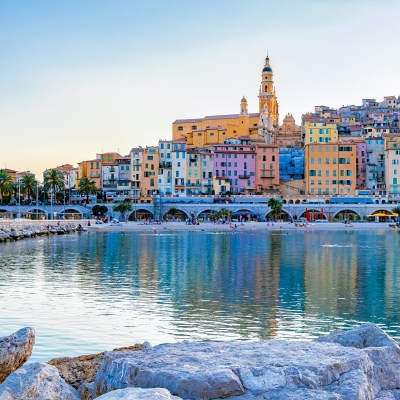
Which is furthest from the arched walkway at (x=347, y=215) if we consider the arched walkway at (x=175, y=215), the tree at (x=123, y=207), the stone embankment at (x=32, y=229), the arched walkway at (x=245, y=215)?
the stone embankment at (x=32, y=229)

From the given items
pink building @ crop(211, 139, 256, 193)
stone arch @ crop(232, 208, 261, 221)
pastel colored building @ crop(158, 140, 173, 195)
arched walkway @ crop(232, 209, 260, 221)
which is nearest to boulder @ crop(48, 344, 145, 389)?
stone arch @ crop(232, 208, 261, 221)

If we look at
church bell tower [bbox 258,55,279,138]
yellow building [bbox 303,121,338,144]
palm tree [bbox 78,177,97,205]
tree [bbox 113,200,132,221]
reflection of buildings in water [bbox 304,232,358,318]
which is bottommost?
reflection of buildings in water [bbox 304,232,358,318]

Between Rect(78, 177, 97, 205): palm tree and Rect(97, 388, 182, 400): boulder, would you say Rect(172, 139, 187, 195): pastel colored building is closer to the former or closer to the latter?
Rect(78, 177, 97, 205): palm tree

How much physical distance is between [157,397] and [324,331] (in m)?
13.0

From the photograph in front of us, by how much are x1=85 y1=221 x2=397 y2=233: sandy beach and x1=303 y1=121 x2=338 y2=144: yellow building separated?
29.6 meters

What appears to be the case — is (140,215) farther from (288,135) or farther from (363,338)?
(363,338)

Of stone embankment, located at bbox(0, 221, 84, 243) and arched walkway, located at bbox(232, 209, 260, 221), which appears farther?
arched walkway, located at bbox(232, 209, 260, 221)

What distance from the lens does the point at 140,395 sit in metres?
6.13

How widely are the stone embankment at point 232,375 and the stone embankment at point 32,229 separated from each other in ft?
204

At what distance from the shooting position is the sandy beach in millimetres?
95062

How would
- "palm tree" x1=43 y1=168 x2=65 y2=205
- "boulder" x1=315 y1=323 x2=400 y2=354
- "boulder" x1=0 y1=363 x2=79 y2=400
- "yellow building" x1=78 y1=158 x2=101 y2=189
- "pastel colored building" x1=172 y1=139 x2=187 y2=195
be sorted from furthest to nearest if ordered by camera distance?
1. "yellow building" x1=78 y1=158 x2=101 y2=189
2. "pastel colored building" x1=172 y1=139 x2=187 y2=195
3. "palm tree" x1=43 y1=168 x2=65 y2=205
4. "boulder" x1=315 y1=323 x2=400 y2=354
5. "boulder" x1=0 y1=363 x2=79 y2=400

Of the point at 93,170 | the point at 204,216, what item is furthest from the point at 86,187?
the point at 204,216

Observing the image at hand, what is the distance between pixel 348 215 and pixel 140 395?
107457 millimetres

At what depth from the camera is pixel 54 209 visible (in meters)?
113
